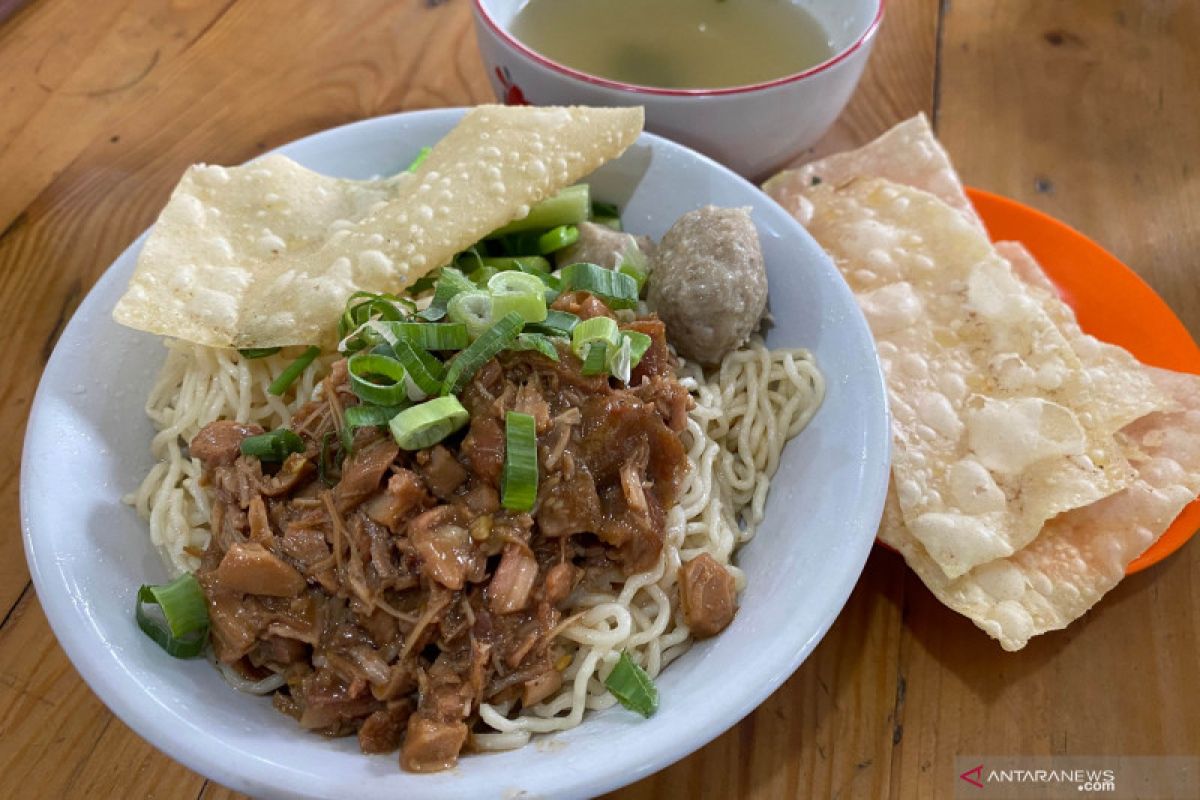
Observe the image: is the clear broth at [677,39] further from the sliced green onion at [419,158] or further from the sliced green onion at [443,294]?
the sliced green onion at [443,294]

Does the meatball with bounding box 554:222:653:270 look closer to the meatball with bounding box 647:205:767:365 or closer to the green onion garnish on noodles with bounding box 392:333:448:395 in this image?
the meatball with bounding box 647:205:767:365

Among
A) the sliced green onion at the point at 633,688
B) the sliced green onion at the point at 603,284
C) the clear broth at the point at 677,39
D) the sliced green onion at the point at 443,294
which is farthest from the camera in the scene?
the clear broth at the point at 677,39

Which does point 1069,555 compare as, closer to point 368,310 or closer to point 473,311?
point 473,311

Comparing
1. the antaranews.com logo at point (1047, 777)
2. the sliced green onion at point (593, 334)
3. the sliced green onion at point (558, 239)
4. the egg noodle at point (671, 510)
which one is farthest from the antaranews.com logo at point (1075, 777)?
the sliced green onion at point (558, 239)

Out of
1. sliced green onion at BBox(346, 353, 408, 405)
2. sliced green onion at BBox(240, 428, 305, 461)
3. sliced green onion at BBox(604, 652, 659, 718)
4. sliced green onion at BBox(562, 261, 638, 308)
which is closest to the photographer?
sliced green onion at BBox(604, 652, 659, 718)

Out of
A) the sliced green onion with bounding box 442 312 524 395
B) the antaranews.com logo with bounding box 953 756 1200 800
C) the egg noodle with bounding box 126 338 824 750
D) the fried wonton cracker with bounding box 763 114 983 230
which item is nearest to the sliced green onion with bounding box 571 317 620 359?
the sliced green onion with bounding box 442 312 524 395

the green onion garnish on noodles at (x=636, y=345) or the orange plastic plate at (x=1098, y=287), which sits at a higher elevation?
the green onion garnish on noodles at (x=636, y=345)

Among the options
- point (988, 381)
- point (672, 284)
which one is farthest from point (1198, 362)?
point (672, 284)
